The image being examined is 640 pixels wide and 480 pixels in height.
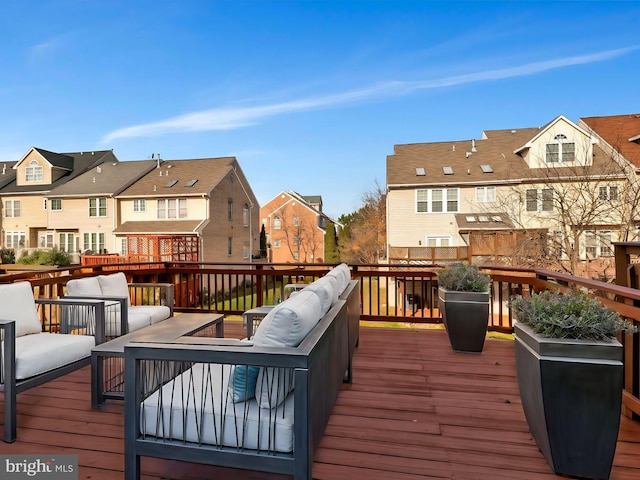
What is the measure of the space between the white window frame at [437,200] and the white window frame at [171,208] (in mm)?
11043

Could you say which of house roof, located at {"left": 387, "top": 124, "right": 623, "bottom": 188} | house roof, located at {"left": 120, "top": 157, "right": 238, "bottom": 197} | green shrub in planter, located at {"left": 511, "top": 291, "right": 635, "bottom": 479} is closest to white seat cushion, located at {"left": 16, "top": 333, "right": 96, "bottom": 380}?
green shrub in planter, located at {"left": 511, "top": 291, "right": 635, "bottom": 479}

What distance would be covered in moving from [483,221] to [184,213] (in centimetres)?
1349

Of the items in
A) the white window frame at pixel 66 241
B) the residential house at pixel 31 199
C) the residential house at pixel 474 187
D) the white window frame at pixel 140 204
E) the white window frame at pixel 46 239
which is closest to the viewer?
the residential house at pixel 474 187

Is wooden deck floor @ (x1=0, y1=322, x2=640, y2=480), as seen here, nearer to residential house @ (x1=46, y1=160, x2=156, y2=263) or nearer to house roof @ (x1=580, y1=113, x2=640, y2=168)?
house roof @ (x1=580, y1=113, x2=640, y2=168)

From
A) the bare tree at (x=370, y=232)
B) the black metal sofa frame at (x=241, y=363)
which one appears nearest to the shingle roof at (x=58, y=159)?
the bare tree at (x=370, y=232)

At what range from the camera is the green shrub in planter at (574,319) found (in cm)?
180

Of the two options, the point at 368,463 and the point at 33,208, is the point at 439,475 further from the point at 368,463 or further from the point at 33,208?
the point at 33,208

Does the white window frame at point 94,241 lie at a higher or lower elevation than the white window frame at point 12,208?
lower

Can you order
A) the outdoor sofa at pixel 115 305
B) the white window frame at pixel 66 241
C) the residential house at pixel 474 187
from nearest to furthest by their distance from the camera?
the outdoor sofa at pixel 115 305 < the residential house at pixel 474 187 < the white window frame at pixel 66 241

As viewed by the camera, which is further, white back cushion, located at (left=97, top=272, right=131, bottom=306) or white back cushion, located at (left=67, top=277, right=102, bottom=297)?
white back cushion, located at (left=97, top=272, right=131, bottom=306)

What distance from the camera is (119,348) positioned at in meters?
2.58

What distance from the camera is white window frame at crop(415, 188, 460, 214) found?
49.5 ft

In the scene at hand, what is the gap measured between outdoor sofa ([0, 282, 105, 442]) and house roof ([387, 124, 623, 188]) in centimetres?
1364

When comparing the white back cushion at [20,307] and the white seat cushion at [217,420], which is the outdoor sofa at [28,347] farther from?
the white seat cushion at [217,420]
